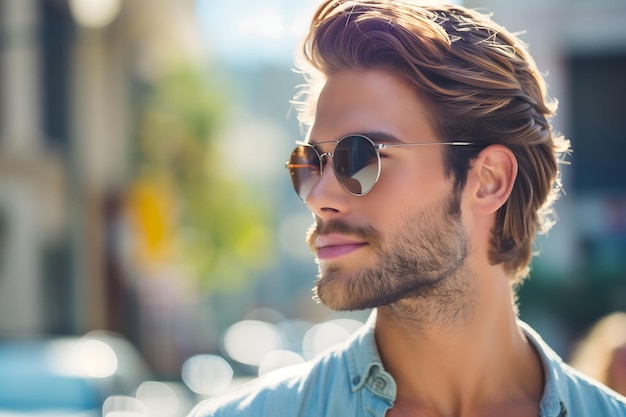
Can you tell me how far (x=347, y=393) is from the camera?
2816 millimetres

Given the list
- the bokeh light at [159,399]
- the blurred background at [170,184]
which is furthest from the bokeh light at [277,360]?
the bokeh light at [159,399]

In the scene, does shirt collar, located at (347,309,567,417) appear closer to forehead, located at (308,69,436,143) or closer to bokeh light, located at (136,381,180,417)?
forehead, located at (308,69,436,143)

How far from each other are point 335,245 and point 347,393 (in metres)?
0.46

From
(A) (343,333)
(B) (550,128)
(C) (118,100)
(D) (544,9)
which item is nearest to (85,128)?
(C) (118,100)

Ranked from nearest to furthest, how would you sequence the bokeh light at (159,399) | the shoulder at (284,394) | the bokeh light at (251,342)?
the shoulder at (284,394)
the bokeh light at (159,399)
the bokeh light at (251,342)

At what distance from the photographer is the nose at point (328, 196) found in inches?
119

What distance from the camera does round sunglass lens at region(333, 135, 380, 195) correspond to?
117 inches

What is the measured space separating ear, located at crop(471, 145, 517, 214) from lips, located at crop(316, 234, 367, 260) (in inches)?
18.8

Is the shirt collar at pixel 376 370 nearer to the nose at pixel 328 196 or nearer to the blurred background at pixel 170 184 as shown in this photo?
the nose at pixel 328 196

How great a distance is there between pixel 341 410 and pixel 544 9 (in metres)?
20.7

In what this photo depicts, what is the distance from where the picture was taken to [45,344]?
9953 millimetres

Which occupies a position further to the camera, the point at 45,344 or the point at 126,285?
the point at 126,285

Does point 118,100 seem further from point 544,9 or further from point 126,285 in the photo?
point 544,9

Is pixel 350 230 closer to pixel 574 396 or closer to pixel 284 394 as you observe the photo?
pixel 284 394
